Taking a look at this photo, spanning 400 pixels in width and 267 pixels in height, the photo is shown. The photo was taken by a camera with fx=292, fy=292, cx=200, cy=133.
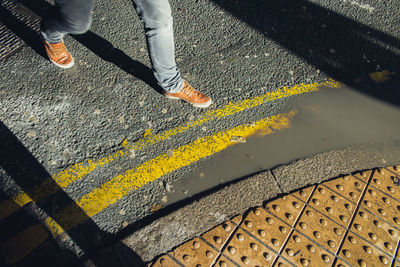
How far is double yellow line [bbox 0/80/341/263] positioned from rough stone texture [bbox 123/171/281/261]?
33cm

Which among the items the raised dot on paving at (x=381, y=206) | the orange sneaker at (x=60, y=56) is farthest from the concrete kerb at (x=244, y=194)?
the orange sneaker at (x=60, y=56)

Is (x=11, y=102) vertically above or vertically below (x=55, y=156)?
above

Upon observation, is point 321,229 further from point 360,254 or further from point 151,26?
point 151,26

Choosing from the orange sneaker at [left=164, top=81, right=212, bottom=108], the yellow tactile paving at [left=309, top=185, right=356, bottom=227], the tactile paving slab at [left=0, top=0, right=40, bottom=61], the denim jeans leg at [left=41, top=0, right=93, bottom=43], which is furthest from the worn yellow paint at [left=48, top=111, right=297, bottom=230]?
the tactile paving slab at [left=0, top=0, right=40, bottom=61]

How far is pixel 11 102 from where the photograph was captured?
→ 241cm

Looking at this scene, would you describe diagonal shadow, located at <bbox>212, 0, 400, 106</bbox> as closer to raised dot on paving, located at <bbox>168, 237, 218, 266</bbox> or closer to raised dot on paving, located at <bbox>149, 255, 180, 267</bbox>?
raised dot on paving, located at <bbox>168, 237, 218, 266</bbox>

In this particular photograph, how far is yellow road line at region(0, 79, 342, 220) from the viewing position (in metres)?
1.95

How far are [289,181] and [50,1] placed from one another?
3054 mm

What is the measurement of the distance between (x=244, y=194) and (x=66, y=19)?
5.86 feet

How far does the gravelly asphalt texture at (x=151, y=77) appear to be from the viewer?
211 centimetres

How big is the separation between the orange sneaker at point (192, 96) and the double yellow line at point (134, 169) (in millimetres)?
101

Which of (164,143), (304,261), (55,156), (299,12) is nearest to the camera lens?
(304,261)

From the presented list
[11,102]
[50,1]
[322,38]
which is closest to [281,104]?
[322,38]

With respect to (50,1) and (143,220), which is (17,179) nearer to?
(143,220)
